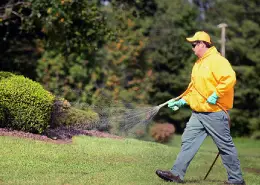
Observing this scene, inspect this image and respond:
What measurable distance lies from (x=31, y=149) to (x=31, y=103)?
130cm

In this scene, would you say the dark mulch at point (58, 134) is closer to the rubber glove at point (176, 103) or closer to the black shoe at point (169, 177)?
the rubber glove at point (176, 103)

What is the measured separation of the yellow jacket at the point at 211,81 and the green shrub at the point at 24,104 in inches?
141

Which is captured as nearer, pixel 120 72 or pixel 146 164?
pixel 146 164

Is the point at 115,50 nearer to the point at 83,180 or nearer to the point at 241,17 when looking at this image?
the point at 241,17

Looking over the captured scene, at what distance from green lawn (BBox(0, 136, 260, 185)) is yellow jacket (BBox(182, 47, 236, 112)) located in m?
1.19

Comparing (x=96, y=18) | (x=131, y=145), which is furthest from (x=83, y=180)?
(x=96, y=18)

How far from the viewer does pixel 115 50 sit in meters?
29.6

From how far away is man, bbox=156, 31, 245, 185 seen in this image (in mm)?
7559

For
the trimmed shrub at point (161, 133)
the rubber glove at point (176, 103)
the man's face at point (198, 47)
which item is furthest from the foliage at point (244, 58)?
the man's face at point (198, 47)

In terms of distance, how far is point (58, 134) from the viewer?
437 inches

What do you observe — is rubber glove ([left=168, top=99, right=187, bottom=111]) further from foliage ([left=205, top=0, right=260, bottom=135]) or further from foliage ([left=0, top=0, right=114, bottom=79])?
foliage ([left=205, top=0, right=260, bottom=135])

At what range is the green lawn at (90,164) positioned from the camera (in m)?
7.58

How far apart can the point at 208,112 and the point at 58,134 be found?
→ 14.2ft

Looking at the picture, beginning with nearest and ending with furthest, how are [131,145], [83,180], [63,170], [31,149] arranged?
1. [83,180]
2. [63,170]
3. [31,149]
4. [131,145]
